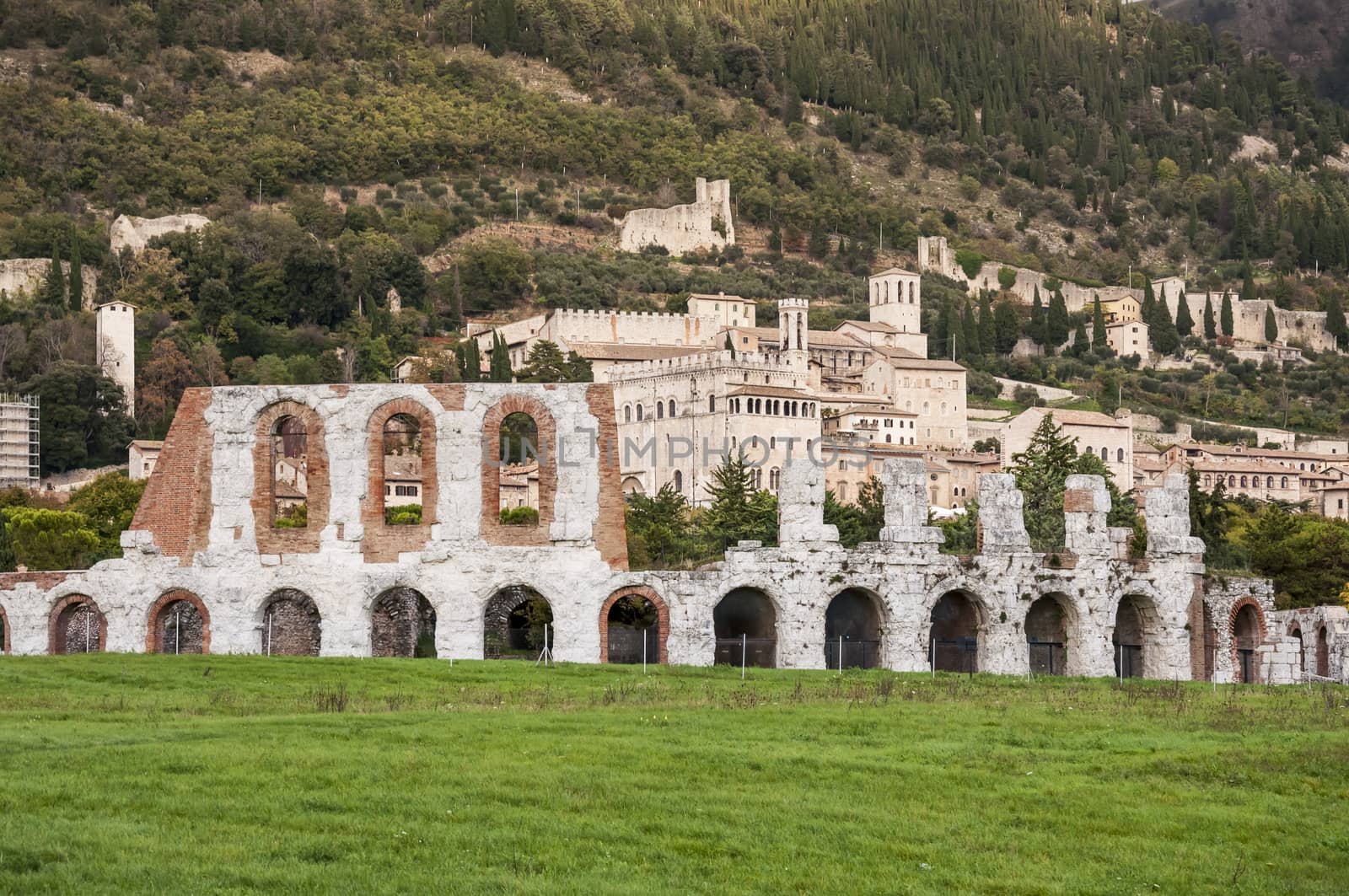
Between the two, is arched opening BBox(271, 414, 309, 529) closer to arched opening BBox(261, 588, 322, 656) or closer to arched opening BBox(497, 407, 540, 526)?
arched opening BBox(497, 407, 540, 526)

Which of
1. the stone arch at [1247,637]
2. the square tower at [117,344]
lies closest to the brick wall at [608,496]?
the stone arch at [1247,637]

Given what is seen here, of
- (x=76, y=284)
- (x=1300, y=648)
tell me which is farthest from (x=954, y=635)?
(x=76, y=284)

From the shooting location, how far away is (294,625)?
145 ft

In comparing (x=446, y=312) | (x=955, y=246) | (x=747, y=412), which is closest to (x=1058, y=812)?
(x=747, y=412)

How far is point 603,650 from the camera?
1631 inches

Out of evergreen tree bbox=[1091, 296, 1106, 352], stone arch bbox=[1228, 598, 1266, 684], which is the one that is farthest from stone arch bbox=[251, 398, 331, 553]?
evergreen tree bbox=[1091, 296, 1106, 352]

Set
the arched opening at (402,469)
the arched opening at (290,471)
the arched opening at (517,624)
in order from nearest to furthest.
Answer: the arched opening at (517,624) → the arched opening at (290,471) → the arched opening at (402,469)

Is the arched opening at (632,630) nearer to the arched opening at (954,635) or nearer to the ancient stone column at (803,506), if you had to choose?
the ancient stone column at (803,506)

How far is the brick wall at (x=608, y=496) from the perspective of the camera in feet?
137

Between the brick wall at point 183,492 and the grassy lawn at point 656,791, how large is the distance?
30.6 feet

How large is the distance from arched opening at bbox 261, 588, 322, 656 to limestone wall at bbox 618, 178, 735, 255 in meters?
130

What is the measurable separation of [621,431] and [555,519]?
8685 cm

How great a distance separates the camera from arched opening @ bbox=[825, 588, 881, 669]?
42500mm

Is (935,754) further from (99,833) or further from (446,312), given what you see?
(446,312)
